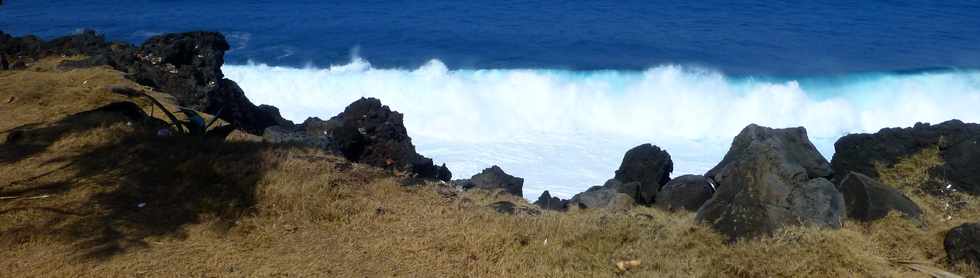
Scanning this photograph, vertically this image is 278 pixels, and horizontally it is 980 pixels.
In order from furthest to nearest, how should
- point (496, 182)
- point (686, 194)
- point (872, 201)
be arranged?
point (496, 182), point (686, 194), point (872, 201)

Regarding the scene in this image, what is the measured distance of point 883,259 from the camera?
18.0ft

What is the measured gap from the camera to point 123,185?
19.4 feet

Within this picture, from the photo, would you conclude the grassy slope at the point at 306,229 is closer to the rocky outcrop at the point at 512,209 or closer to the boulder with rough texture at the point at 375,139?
the rocky outcrop at the point at 512,209

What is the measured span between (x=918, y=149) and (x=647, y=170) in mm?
2783

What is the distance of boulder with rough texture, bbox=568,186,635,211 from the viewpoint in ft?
25.2

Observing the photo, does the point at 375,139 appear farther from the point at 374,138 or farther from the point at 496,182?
the point at 496,182

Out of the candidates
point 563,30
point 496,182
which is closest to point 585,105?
point 563,30

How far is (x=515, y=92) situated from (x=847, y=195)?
48.6 feet

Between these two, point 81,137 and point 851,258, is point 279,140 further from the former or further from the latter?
point 851,258

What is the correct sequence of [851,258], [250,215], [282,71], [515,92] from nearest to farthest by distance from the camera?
[851,258]
[250,215]
[515,92]
[282,71]

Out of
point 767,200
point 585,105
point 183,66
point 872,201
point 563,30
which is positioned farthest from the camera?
point 563,30

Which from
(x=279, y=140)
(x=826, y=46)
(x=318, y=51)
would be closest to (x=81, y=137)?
(x=279, y=140)

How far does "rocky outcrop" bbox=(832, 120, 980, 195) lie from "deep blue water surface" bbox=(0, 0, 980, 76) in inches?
573

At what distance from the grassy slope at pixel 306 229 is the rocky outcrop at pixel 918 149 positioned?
665 mm
